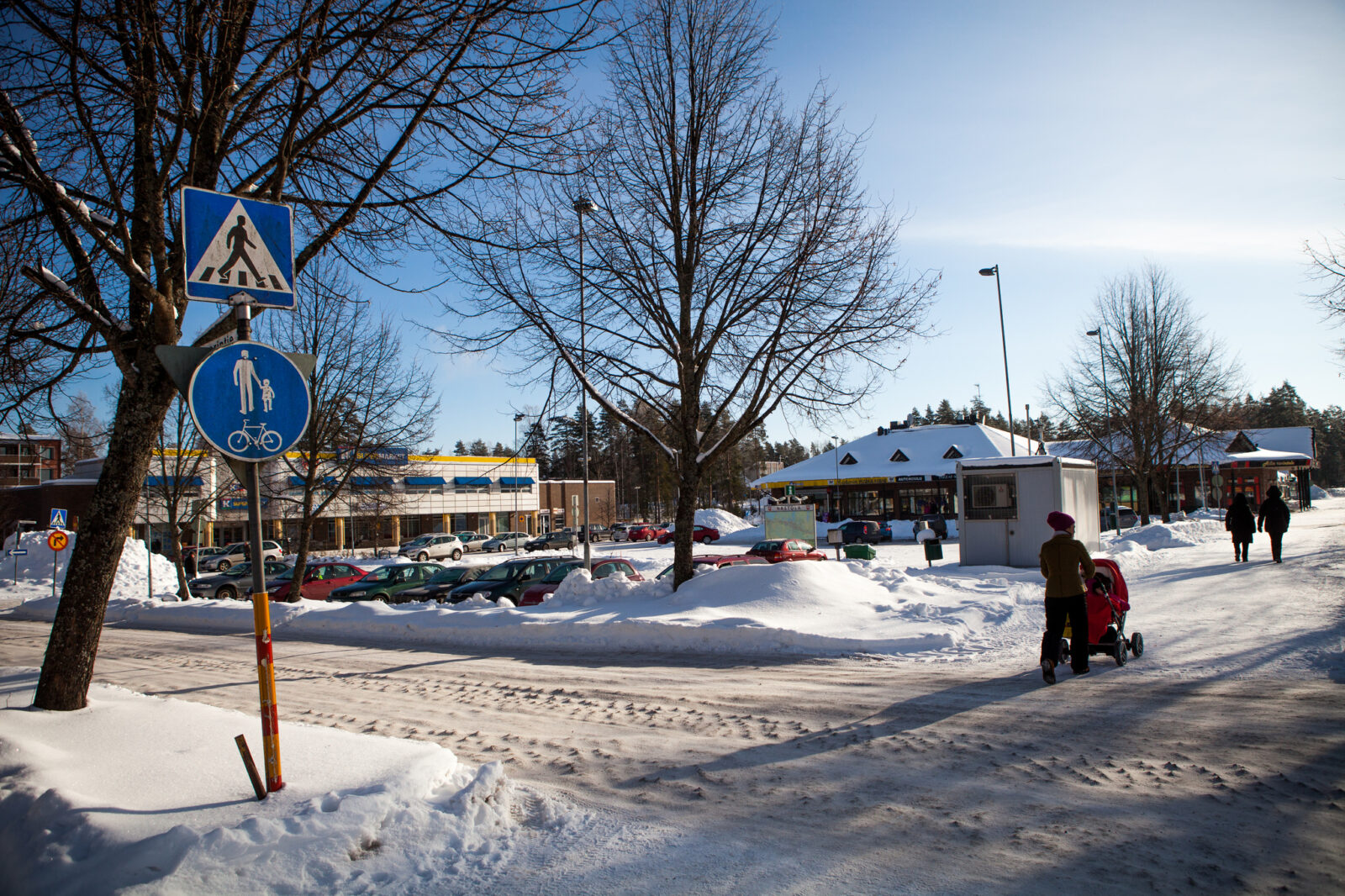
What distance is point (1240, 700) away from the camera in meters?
7.00

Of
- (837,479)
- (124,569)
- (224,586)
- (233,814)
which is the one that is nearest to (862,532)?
(837,479)

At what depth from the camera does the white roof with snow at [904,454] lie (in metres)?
51.9

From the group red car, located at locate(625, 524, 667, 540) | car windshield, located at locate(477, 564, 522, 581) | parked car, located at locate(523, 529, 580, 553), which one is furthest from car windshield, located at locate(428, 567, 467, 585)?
red car, located at locate(625, 524, 667, 540)

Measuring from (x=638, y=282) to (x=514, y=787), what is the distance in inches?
462

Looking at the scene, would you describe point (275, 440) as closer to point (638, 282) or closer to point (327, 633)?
point (638, 282)

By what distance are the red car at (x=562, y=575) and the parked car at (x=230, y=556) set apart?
24.8 metres

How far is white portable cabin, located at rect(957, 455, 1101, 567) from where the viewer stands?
2030 centimetres

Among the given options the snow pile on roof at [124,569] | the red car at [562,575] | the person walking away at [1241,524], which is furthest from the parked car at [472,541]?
the person walking away at [1241,524]

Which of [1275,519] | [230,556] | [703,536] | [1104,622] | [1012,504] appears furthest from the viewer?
[703,536]

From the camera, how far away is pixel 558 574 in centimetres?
1930

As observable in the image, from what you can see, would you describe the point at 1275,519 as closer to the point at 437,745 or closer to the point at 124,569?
the point at 437,745

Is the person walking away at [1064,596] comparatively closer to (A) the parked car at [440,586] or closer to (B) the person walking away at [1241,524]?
(B) the person walking away at [1241,524]

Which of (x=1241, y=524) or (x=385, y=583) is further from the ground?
(x=1241, y=524)

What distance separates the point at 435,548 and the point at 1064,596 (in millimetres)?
43465
